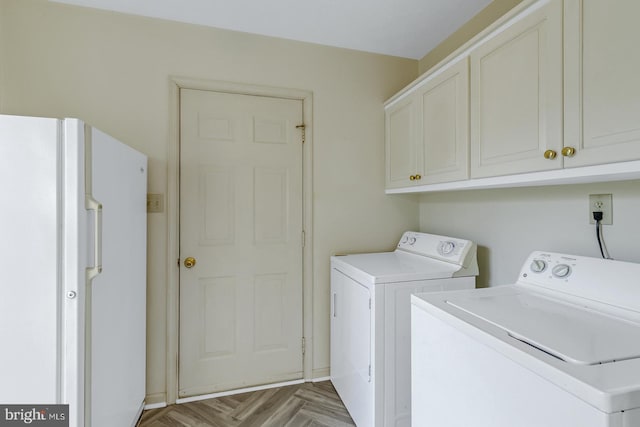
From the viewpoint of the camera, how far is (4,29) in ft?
5.54

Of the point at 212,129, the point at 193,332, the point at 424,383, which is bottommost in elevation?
the point at 193,332

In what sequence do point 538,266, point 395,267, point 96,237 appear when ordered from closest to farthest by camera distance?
point 96,237 < point 538,266 < point 395,267

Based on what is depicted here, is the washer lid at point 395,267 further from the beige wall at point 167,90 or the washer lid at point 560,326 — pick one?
the washer lid at point 560,326

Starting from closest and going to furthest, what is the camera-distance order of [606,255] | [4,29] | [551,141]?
[551,141]
[606,255]
[4,29]

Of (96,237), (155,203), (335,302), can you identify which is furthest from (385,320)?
(155,203)

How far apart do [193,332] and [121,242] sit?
869 millimetres

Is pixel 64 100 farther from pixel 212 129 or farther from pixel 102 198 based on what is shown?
pixel 102 198

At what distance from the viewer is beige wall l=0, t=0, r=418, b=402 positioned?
174 centimetres

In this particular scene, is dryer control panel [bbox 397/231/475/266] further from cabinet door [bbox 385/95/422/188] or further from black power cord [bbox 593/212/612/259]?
black power cord [bbox 593/212/612/259]

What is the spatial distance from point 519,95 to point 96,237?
1.78 m

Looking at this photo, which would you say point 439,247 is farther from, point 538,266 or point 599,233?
point 599,233

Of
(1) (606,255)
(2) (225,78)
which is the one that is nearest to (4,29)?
(2) (225,78)

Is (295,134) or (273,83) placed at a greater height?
(273,83)

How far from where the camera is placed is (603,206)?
1.20m
